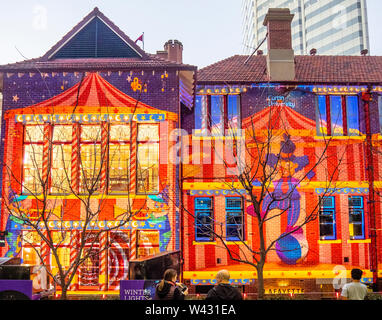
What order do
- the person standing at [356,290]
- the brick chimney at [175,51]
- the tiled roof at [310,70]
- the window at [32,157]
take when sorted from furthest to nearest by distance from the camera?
the brick chimney at [175,51] < the tiled roof at [310,70] < the window at [32,157] < the person standing at [356,290]

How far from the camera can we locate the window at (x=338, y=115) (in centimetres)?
1675

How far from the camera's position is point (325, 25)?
257ft

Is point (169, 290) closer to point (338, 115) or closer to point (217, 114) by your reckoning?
point (217, 114)

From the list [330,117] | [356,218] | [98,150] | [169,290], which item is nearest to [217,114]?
[330,117]

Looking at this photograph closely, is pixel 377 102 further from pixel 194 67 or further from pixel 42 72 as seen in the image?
pixel 42 72

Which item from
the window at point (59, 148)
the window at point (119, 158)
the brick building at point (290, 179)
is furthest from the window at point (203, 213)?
the window at point (59, 148)

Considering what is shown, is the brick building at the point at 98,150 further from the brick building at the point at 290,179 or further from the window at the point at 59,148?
the brick building at the point at 290,179

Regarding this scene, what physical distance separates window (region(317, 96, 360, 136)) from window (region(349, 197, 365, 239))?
2.90 metres

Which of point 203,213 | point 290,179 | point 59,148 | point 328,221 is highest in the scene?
point 59,148

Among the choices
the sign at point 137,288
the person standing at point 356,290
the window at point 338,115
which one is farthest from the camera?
the window at point 338,115

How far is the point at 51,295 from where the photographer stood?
12438mm

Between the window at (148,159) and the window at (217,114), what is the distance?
2.41 meters

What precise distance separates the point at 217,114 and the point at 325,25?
71.3 metres
